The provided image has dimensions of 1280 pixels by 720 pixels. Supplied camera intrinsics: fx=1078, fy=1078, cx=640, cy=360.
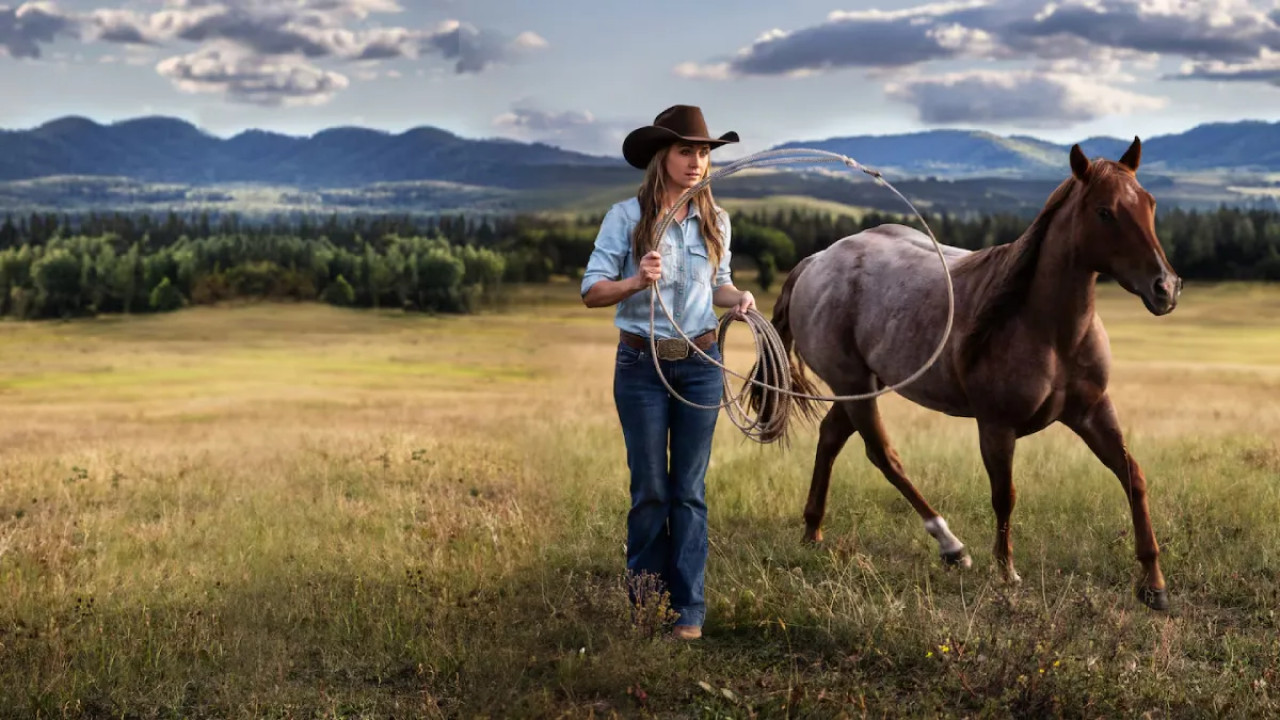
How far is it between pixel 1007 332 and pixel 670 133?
7.92ft

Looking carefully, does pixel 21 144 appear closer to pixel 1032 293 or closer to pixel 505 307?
pixel 505 307

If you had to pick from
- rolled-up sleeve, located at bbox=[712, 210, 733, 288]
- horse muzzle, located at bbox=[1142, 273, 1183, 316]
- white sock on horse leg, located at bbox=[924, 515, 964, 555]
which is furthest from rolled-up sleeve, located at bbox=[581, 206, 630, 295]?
white sock on horse leg, located at bbox=[924, 515, 964, 555]

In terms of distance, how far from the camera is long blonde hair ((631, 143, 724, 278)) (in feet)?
16.7

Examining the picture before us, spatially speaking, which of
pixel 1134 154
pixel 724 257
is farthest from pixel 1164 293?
pixel 724 257

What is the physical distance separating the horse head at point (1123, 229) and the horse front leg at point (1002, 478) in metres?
1.08

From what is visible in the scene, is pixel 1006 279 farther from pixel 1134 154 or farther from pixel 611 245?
pixel 611 245

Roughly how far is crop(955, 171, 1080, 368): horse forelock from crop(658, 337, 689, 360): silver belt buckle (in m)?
2.02

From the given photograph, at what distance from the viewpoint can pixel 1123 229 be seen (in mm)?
5430

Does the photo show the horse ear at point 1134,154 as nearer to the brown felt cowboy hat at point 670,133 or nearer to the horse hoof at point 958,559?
the brown felt cowboy hat at point 670,133

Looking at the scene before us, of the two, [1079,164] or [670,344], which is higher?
[1079,164]

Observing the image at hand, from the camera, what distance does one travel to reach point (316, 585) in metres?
Answer: 6.38

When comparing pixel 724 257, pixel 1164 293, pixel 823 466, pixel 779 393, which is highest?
pixel 724 257

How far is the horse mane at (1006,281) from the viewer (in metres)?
5.91

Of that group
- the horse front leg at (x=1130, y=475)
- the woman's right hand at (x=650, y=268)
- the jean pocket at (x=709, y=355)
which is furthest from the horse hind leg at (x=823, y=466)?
the woman's right hand at (x=650, y=268)
